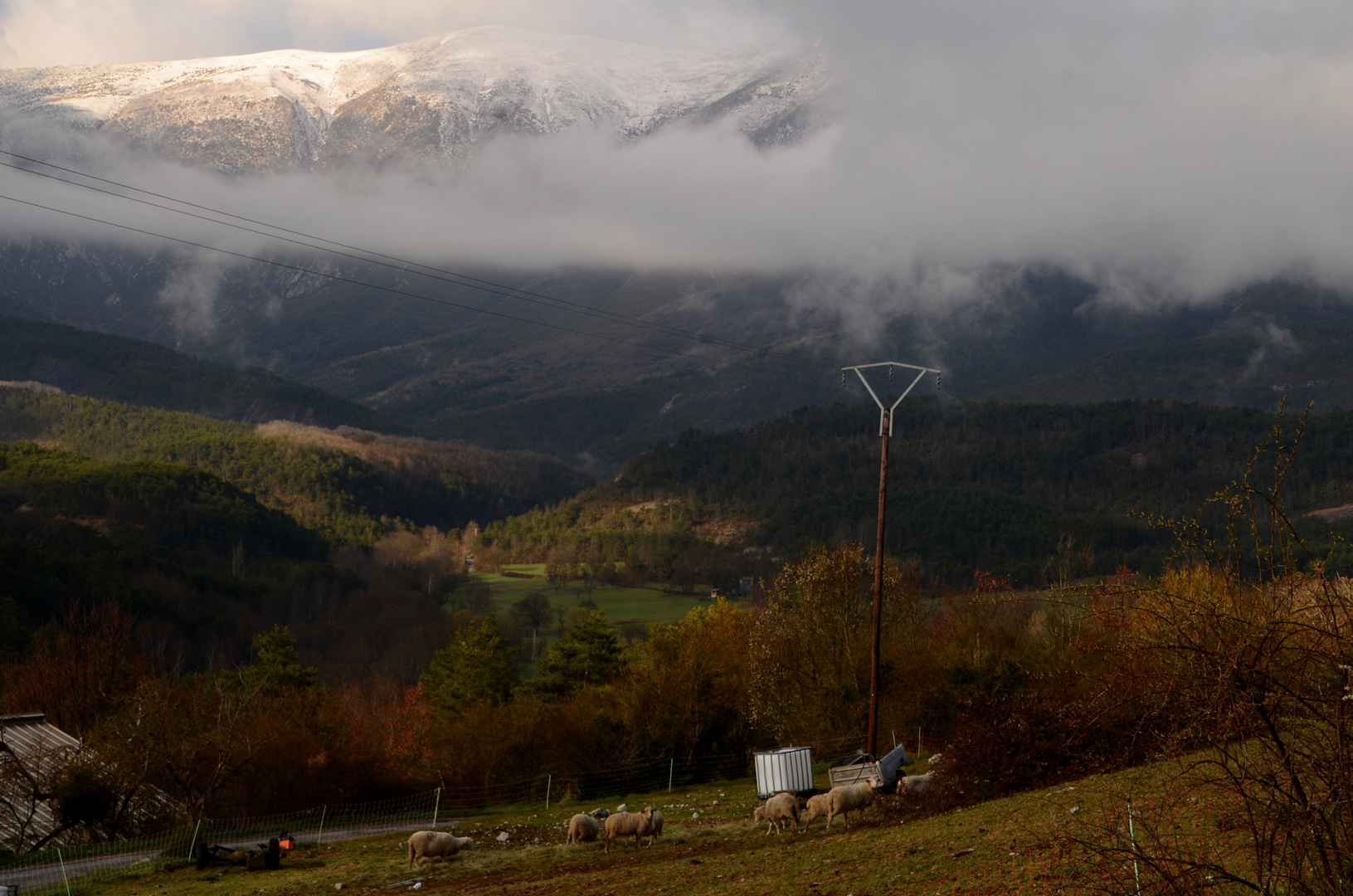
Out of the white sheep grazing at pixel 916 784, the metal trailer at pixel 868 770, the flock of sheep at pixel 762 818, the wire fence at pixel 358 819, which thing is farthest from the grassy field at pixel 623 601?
the white sheep grazing at pixel 916 784

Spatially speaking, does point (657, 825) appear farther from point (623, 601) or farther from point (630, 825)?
point (623, 601)

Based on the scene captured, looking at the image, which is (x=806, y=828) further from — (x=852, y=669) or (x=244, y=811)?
(x=244, y=811)

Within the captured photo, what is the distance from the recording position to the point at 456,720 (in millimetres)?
56156

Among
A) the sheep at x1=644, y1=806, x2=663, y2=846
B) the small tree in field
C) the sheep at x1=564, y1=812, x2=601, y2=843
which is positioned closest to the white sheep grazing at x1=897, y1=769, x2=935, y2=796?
the sheep at x1=644, y1=806, x2=663, y2=846

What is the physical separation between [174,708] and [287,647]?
40772 mm

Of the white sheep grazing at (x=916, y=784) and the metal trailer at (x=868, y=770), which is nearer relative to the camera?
the white sheep grazing at (x=916, y=784)

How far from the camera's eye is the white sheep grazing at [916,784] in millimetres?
25078

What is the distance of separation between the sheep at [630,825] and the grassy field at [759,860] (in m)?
0.36

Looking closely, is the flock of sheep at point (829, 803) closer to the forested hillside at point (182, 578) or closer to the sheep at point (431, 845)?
the sheep at point (431, 845)

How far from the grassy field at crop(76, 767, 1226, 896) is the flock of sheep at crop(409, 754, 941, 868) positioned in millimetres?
306

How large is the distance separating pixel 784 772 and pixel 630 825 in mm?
8016

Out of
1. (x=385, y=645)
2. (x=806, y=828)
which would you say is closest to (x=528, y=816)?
(x=806, y=828)

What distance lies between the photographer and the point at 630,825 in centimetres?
2461

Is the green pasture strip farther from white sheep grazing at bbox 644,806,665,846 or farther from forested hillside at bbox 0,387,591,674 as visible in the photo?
white sheep grazing at bbox 644,806,665,846
